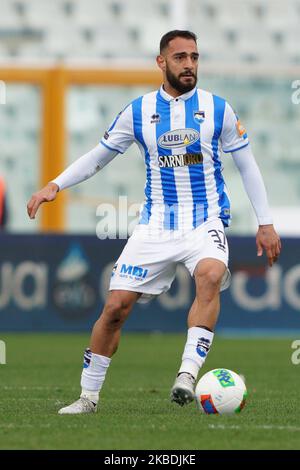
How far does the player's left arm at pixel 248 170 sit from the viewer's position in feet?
24.1

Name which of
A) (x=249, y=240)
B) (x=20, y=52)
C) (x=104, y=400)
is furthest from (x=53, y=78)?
(x=104, y=400)

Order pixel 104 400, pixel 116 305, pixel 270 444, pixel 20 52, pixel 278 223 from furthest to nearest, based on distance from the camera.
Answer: pixel 20 52
pixel 278 223
pixel 104 400
pixel 116 305
pixel 270 444

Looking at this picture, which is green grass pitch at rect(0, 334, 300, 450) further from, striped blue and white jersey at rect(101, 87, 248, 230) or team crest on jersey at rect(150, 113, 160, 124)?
team crest on jersey at rect(150, 113, 160, 124)

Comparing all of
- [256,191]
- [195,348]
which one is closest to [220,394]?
[195,348]

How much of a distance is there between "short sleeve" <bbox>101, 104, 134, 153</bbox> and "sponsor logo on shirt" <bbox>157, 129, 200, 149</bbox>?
24 cm

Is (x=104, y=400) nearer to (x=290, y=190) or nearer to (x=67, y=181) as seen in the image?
(x=67, y=181)

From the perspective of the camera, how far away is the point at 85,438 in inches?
235

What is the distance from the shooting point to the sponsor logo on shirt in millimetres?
7297

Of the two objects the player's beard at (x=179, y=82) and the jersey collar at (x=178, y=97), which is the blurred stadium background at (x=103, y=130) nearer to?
the jersey collar at (x=178, y=97)

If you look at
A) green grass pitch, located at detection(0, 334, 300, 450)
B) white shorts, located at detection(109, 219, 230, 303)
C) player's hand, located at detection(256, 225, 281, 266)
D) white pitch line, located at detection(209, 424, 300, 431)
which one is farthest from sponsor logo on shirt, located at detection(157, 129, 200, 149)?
white pitch line, located at detection(209, 424, 300, 431)

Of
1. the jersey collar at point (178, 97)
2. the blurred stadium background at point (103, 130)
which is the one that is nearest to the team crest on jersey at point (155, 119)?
the jersey collar at point (178, 97)

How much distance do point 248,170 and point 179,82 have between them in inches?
25.1

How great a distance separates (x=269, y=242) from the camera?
7.32m

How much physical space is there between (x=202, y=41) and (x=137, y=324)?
6857 mm
